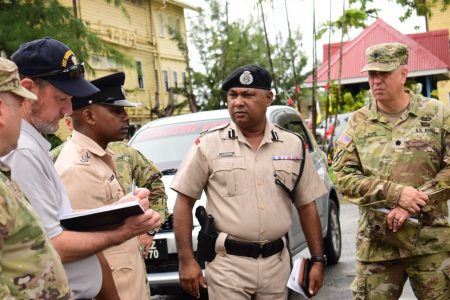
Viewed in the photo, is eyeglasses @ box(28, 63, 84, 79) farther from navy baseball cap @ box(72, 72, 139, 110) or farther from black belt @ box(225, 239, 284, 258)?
black belt @ box(225, 239, 284, 258)

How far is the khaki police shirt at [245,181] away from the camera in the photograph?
3.77 meters

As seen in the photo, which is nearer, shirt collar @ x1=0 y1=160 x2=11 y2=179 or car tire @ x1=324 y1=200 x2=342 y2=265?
shirt collar @ x1=0 y1=160 x2=11 y2=179

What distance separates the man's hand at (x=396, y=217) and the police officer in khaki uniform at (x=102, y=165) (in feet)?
4.89

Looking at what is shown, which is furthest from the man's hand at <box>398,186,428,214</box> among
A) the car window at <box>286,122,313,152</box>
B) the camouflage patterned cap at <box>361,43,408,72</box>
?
the car window at <box>286,122,313,152</box>

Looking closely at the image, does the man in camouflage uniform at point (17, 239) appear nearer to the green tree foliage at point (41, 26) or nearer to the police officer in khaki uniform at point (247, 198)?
the police officer in khaki uniform at point (247, 198)

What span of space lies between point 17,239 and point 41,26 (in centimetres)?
1459

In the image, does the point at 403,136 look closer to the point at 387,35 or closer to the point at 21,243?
the point at 21,243

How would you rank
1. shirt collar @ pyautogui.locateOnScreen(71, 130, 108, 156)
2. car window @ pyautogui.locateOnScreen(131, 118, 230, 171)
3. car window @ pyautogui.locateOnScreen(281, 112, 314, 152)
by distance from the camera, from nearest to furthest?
shirt collar @ pyautogui.locateOnScreen(71, 130, 108, 156), car window @ pyautogui.locateOnScreen(131, 118, 230, 171), car window @ pyautogui.locateOnScreen(281, 112, 314, 152)

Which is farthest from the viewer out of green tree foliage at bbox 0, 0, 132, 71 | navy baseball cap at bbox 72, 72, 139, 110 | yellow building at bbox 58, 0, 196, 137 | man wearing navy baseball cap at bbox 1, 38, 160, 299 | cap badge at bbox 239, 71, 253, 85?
yellow building at bbox 58, 0, 196, 137

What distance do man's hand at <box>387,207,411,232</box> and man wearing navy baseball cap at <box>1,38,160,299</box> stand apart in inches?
65.6

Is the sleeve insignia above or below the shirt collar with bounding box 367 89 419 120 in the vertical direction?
below

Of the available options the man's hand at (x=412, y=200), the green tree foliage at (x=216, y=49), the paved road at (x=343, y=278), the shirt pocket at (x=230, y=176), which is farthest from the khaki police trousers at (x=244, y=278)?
the green tree foliage at (x=216, y=49)

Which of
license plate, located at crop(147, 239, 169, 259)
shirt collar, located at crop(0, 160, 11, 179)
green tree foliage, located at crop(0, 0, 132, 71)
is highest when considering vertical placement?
green tree foliage, located at crop(0, 0, 132, 71)

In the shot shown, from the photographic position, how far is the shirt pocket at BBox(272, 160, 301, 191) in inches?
152
